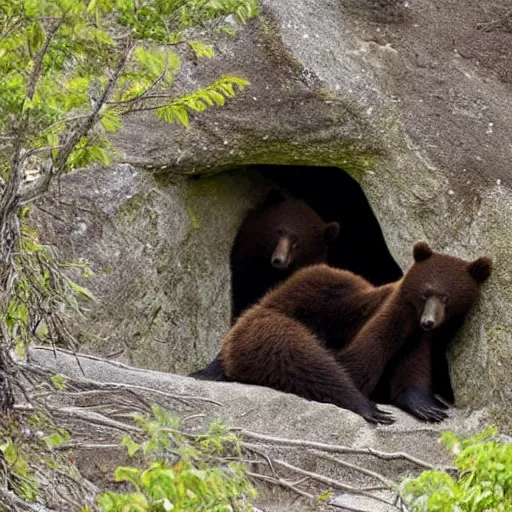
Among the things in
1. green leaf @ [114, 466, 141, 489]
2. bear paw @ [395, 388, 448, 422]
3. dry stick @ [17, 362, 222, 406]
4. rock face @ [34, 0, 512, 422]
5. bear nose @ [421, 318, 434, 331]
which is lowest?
bear paw @ [395, 388, 448, 422]

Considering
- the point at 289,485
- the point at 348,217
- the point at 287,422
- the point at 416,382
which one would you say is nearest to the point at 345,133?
the point at 416,382

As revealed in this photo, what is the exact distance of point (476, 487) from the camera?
611cm

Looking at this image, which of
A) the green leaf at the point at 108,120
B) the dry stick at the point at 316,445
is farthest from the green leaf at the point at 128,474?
the dry stick at the point at 316,445

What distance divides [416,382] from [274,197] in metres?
2.89

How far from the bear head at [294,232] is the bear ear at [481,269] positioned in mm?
2565

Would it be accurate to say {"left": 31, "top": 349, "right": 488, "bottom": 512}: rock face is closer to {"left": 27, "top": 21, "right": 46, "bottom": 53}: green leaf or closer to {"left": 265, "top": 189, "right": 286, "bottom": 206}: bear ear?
{"left": 27, "top": 21, "right": 46, "bottom": 53}: green leaf

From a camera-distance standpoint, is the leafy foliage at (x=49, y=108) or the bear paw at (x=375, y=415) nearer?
the leafy foliage at (x=49, y=108)

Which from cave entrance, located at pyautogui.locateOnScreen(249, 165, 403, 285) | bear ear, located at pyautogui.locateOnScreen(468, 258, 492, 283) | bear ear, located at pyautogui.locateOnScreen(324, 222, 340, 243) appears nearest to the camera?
bear ear, located at pyautogui.locateOnScreen(468, 258, 492, 283)

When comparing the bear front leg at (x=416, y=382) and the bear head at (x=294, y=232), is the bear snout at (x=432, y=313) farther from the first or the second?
the bear head at (x=294, y=232)

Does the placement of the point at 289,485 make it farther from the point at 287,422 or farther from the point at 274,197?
the point at 274,197

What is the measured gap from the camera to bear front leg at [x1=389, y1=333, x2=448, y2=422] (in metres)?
9.68

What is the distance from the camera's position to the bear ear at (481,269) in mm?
9602

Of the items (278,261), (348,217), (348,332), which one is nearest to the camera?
(348,332)

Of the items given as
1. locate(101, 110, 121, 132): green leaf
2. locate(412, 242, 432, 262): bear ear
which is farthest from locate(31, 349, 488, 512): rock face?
locate(101, 110, 121, 132): green leaf
